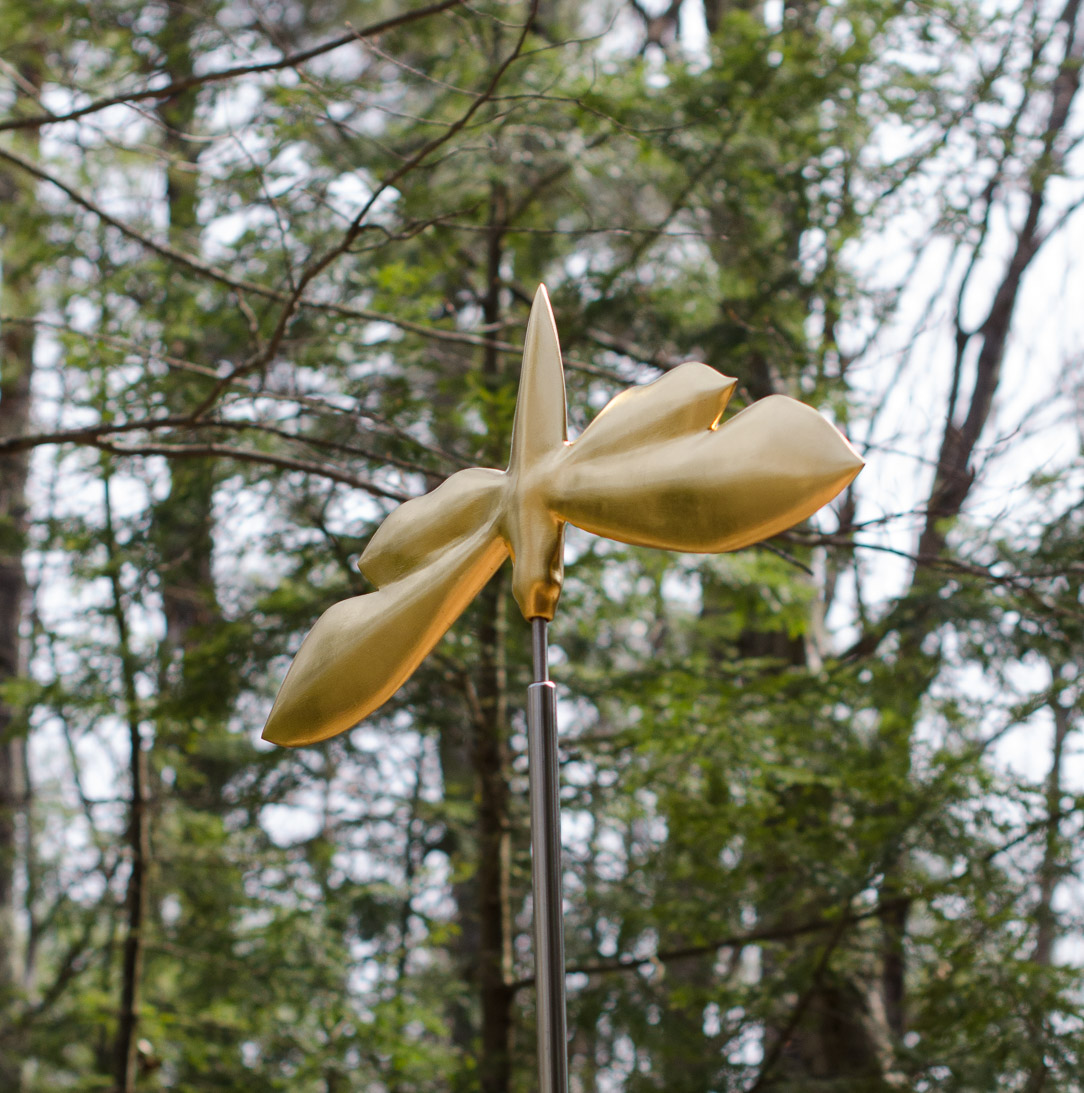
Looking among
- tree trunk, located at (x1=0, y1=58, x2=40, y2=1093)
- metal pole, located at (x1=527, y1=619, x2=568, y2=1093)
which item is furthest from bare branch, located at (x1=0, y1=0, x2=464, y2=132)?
tree trunk, located at (x1=0, y1=58, x2=40, y2=1093)

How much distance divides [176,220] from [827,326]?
13.6 feet

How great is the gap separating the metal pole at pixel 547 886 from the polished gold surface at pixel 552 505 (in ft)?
0.44

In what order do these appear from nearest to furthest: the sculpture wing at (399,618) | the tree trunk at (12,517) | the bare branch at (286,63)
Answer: the sculpture wing at (399,618)
the bare branch at (286,63)
the tree trunk at (12,517)

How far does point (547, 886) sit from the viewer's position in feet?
4.52

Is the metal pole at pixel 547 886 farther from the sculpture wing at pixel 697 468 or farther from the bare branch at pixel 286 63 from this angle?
the bare branch at pixel 286 63

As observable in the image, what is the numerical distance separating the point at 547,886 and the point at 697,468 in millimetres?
533

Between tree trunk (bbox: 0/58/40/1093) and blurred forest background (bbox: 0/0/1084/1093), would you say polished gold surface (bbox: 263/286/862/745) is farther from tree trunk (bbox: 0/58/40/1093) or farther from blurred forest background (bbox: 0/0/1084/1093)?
tree trunk (bbox: 0/58/40/1093)

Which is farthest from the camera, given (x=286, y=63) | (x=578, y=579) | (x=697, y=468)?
(x=578, y=579)

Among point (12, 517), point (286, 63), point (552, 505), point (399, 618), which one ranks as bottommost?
point (399, 618)

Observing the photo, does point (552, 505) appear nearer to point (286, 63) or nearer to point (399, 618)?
point (399, 618)

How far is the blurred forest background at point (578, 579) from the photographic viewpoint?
161 inches

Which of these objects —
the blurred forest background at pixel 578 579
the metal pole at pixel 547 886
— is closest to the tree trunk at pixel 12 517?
the blurred forest background at pixel 578 579

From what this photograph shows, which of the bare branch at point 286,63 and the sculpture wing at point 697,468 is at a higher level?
the bare branch at point 286,63

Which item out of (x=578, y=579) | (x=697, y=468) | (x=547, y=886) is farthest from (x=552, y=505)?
(x=578, y=579)
